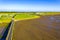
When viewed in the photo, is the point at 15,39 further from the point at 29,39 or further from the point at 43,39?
the point at 43,39

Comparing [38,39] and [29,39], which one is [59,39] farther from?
[29,39]

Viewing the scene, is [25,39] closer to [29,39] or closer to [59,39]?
[29,39]

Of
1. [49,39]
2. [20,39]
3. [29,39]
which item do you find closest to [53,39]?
[49,39]

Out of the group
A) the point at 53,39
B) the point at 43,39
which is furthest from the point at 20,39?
the point at 53,39

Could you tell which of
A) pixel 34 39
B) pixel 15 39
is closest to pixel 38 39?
pixel 34 39

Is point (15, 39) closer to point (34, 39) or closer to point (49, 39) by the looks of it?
point (34, 39)
